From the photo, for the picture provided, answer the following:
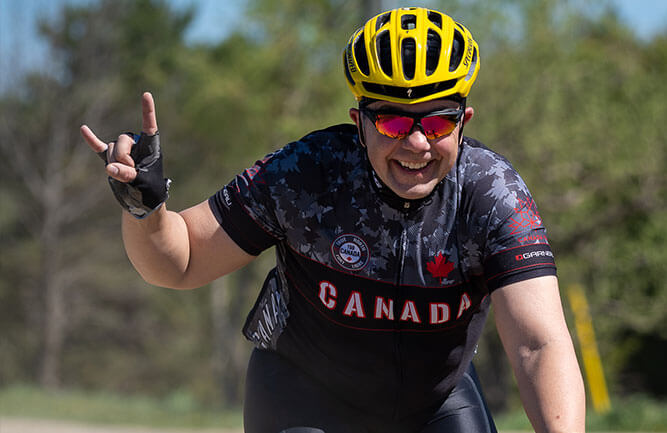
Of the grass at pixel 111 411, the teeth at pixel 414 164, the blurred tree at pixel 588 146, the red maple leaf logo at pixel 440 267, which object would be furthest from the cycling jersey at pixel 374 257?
the blurred tree at pixel 588 146

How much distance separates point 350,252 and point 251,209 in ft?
1.11

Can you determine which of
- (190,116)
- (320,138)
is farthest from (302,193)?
(190,116)

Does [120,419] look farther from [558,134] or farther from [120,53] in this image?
[120,53]

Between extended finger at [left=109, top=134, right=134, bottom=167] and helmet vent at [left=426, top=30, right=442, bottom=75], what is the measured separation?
896mm

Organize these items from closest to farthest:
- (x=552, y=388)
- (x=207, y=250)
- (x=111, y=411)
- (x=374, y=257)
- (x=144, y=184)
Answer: (x=552, y=388) → (x=144, y=184) → (x=374, y=257) → (x=207, y=250) → (x=111, y=411)

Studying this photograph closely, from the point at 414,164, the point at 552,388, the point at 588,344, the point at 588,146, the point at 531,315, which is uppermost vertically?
the point at 588,146

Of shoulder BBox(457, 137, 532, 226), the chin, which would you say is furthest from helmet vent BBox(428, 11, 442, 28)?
the chin

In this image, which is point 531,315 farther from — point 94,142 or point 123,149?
point 94,142

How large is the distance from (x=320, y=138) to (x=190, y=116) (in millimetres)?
17256

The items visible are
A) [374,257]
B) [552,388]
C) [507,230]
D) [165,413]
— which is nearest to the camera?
[552,388]

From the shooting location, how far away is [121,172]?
2354mm

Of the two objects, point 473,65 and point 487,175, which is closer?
point 487,175

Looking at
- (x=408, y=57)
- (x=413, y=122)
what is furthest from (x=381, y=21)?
(x=413, y=122)

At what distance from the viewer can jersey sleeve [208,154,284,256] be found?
256 cm
